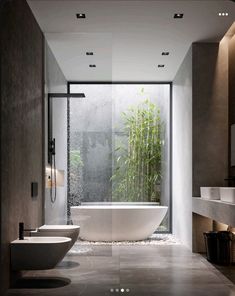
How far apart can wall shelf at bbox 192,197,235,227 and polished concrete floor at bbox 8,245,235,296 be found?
0.60m

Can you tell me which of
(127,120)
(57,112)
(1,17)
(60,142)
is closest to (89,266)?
(60,142)

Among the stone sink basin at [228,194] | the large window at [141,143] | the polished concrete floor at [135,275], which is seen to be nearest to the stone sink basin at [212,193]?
the stone sink basin at [228,194]

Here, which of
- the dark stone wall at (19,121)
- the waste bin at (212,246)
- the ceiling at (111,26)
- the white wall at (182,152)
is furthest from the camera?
the white wall at (182,152)

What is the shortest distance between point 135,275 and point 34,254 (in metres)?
1.19

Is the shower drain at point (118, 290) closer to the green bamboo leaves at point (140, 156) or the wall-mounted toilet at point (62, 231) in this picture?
the wall-mounted toilet at point (62, 231)

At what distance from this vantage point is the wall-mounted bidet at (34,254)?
441cm

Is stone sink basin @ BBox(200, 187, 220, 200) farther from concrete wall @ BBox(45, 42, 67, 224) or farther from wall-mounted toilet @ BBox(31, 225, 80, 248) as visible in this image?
concrete wall @ BBox(45, 42, 67, 224)

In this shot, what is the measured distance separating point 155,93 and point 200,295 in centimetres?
528

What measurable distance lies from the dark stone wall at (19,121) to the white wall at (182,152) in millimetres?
2247

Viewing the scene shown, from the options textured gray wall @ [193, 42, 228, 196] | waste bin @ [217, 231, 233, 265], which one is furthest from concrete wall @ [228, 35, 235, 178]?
waste bin @ [217, 231, 233, 265]

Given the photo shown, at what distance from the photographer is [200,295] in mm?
4266

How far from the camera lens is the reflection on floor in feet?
14.4

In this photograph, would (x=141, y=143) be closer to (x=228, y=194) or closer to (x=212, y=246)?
(x=212, y=246)

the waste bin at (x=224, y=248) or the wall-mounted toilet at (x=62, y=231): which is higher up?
the wall-mounted toilet at (x=62, y=231)
